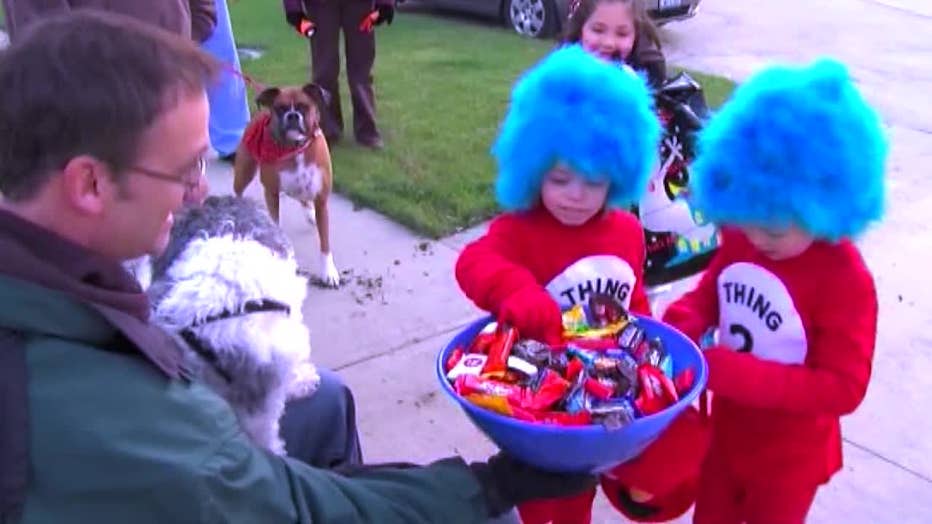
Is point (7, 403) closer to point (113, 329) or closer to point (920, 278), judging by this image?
point (113, 329)

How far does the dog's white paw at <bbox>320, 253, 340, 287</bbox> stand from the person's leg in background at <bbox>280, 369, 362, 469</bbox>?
2.31 meters

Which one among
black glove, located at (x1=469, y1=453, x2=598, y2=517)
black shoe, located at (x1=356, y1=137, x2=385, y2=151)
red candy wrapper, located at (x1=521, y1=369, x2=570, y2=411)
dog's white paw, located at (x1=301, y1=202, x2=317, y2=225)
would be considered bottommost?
black shoe, located at (x1=356, y1=137, x2=385, y2=151)

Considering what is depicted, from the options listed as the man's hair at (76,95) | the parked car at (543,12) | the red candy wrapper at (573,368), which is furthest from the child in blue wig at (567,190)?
the parked car at (543,12)

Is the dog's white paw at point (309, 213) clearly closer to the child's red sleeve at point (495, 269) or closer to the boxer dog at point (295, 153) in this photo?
the boxer dog at point (295, 153)

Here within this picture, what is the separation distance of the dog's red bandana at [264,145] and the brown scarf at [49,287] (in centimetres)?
333

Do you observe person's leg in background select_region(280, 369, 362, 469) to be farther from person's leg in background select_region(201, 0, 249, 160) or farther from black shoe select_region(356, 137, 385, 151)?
black shoe select_region(356, 137, 385, 151)

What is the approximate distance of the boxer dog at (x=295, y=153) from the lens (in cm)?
498

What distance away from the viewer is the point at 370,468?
2.12 m

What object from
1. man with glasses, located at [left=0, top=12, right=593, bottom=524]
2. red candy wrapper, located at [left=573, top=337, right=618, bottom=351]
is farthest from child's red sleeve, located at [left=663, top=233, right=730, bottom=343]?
man with glasses, located at [left=0, top=12, right=593, bottom=524]

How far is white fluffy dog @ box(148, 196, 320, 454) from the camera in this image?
2.41m

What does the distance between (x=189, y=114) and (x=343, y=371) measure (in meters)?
2.67

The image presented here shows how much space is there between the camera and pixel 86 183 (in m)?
1.64

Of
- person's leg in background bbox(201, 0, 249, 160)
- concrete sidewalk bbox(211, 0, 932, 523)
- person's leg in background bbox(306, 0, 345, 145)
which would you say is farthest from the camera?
person's leg in background bbox(306, 0, 345, 145)

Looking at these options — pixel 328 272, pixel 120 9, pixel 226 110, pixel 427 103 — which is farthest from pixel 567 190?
pixel 427 103
